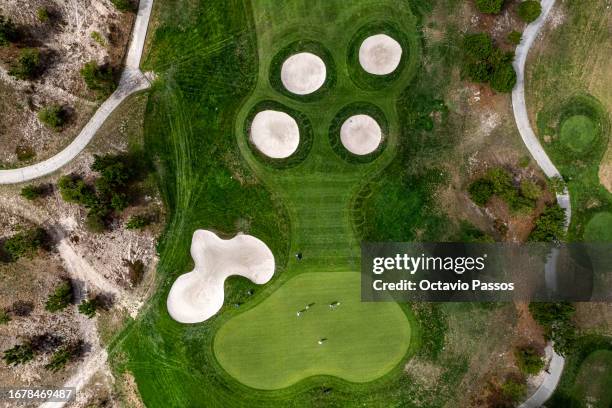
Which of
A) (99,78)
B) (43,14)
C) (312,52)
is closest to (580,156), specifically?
(312,52)

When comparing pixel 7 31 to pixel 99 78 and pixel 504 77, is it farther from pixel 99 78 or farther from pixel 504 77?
pixel 504 77

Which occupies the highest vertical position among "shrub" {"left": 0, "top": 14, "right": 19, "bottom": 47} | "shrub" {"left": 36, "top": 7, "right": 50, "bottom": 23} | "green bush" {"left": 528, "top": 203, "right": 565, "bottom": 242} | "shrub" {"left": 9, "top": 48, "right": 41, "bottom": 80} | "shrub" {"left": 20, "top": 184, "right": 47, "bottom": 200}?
"shrub" {"left": 36, "top": 7, "right": 50, "bottom": 23}

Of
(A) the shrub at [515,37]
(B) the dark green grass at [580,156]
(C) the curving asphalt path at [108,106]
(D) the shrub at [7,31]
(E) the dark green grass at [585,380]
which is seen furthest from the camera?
(B) the dark green grass at [580,156]

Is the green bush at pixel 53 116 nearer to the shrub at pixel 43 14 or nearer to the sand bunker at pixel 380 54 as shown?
the shrub at pixel 43 14

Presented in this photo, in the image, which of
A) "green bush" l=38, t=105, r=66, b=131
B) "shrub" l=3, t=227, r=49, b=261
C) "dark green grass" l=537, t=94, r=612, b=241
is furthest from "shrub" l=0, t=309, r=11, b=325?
"dark green grass" l=537, t=94, r=612, b=241

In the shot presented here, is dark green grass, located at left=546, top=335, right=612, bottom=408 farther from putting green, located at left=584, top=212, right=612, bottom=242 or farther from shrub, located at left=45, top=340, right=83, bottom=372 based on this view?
shrub, located at left=45, top=340, right=83, bottom=372

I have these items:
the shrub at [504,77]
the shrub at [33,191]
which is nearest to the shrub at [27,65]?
the shrub at [33,191]
